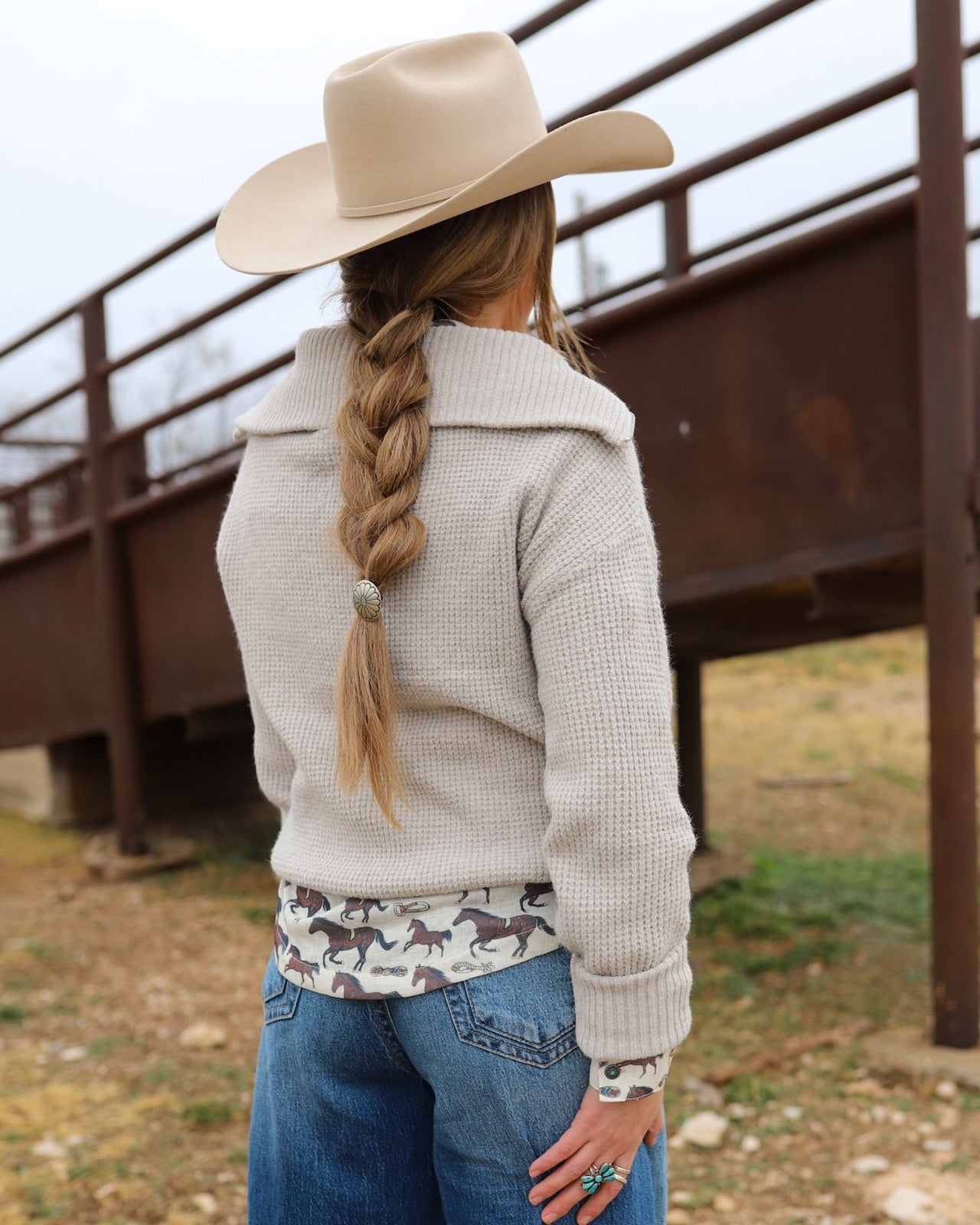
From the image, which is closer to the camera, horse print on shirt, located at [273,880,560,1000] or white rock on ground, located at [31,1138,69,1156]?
horse print on shirt, located at [273,880,560,1000]

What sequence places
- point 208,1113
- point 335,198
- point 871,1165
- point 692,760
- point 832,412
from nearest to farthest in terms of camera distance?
1. point 335,198
2. point 871,1165
3. point 208,1113
4. point 832,412
5. point 692,760

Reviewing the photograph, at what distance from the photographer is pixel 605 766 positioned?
40.1 inches

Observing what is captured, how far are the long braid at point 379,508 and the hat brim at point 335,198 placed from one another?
0.12 meters

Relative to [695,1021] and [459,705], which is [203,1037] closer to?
[695,1021]

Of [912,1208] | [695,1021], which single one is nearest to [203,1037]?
[695,1021]

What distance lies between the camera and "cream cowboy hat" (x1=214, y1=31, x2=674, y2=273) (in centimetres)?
116

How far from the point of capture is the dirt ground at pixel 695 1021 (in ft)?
7.95

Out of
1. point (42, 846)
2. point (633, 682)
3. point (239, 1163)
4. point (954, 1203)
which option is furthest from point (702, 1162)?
point (42, 846)

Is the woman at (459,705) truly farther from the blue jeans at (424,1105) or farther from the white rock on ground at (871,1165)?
the white rock on ground at (871,1165)

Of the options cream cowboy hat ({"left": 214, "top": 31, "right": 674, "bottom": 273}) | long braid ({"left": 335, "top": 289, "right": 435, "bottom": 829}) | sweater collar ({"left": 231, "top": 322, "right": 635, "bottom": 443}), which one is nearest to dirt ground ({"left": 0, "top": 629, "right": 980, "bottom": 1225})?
long braid ({"left": 335, "top": 289, "right": 435, "bottom": 829})

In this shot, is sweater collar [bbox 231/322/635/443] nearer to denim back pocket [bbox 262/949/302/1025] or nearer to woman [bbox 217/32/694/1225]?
woman [bbox 217/32/694/1225]

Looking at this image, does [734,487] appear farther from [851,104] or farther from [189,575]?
[189,575]

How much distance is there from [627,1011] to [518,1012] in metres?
0.10

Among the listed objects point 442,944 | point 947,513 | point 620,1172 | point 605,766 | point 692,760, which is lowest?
point 692,760
